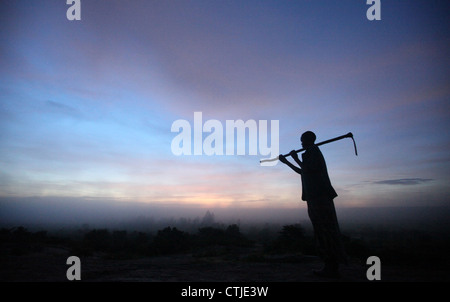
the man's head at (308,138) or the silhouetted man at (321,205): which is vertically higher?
the man's head at (308,138)

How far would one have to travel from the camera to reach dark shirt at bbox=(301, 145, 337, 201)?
4.58 meters

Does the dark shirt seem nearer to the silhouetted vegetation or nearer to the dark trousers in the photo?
the dark trousers

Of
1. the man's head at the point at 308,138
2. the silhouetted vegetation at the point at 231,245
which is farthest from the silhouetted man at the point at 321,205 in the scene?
the silhouetted vegetation at the point at 231,245

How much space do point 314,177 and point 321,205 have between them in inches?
23.4

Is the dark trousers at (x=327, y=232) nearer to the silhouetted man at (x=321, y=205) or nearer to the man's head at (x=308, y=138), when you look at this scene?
the silhouetted man at (x=321, y=205)

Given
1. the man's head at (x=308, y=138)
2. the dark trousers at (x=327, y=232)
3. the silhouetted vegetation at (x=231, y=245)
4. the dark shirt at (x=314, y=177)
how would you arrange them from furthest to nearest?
the silhouetted vegetation at (x=231, y=245)
the man's head at (x=308, y=138)
the dark shirt at (x=314, y=177)
the dark trousers at (x=327, y=232)

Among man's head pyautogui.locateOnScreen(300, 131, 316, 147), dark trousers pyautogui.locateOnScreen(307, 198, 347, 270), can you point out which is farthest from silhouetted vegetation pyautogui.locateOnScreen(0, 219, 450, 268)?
man's head pyautogui.locateOnScreen(300, 131, 316, 147)

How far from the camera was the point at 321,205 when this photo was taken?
4.55 meters

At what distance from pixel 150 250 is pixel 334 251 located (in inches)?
406

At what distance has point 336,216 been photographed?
14.7 ft

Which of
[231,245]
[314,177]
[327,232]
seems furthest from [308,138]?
[231,245]

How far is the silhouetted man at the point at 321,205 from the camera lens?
4324 millimetres
